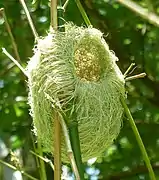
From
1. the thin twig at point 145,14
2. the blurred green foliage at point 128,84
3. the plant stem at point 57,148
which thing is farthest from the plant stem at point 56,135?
the blurred green foliage at point 128,84

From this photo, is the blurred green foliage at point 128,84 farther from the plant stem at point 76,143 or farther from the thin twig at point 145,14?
the thin twig at point 145,14

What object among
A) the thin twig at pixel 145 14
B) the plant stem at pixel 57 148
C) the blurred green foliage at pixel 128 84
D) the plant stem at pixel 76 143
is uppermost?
the thin twig at pixel 145 14

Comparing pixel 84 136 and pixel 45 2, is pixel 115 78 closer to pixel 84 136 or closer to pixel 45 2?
pixel 84 136

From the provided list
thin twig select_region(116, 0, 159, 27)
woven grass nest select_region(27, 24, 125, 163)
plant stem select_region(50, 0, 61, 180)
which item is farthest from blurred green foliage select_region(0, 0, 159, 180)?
thin twig select_region(116, 0, 159, 27)

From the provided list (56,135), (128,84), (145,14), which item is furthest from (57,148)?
(128,84)

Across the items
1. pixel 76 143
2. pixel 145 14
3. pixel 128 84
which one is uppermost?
pixel 145 14

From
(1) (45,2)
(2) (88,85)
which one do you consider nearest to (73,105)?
(2) (88,85)

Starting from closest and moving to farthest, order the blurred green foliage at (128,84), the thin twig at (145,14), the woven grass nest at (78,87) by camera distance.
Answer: the thin twig at (145,14)
the woven grass nest at (78,87)
the blurred green foliage at (128,84)

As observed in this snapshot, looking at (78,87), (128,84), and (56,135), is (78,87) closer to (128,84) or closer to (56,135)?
(56,135)
